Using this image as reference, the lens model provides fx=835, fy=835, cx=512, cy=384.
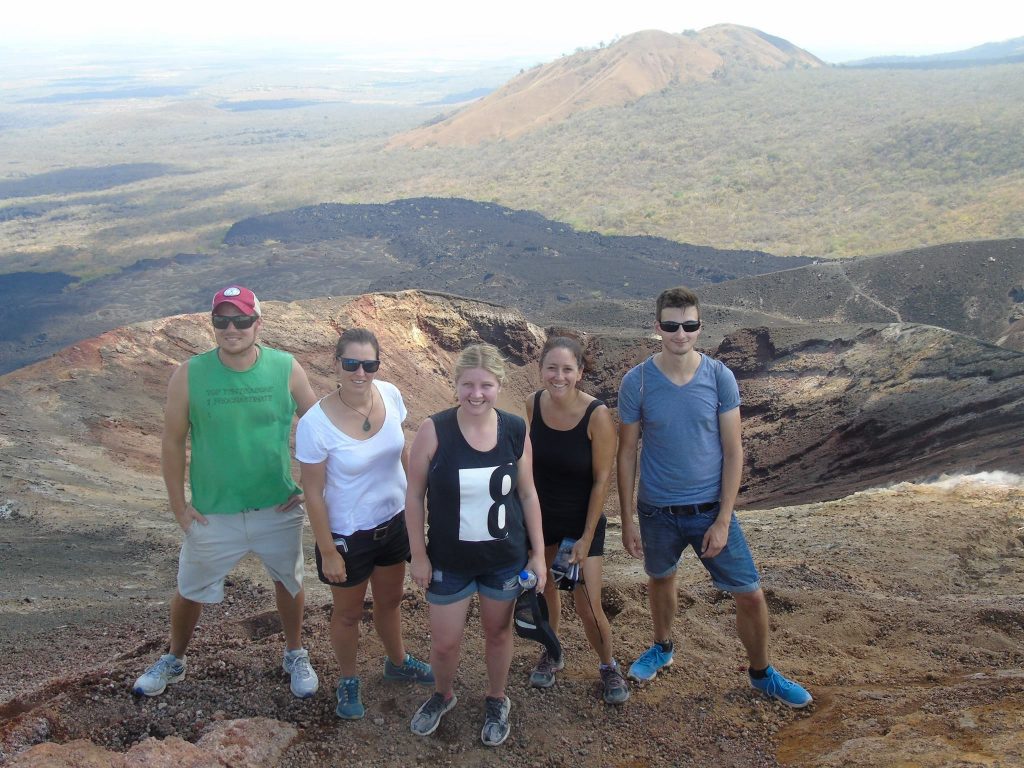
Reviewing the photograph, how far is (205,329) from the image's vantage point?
15.1m

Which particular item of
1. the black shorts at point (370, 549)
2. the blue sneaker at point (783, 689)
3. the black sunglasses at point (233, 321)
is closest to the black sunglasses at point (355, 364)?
the black sunglasses at point (233, 321)

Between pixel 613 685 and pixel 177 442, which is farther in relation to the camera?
pixel 613 685

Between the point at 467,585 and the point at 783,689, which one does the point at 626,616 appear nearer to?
the point at 783,689

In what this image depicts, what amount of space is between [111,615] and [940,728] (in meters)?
5.79

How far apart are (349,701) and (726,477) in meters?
2.19

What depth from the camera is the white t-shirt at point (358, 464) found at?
3770mm

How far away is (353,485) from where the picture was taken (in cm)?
389

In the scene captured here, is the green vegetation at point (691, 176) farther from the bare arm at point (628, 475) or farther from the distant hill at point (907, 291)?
the bare arm at point (628, 475)

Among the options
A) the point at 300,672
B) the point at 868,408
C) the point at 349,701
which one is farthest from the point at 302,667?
the point at 868,408

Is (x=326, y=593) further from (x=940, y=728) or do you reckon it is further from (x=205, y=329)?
(x=205, y=329)

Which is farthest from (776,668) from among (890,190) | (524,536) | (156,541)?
(890,190)

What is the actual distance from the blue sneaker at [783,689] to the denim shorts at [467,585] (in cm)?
153

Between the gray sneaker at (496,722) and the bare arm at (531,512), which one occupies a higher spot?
the bare arm at (531,512)

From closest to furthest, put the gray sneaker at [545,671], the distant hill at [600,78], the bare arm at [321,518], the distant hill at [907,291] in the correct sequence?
the bare arm at [321,518] → the gray sneaker at [545,671] → the distant hill at [907,291] → the distant hill at [600,78]
